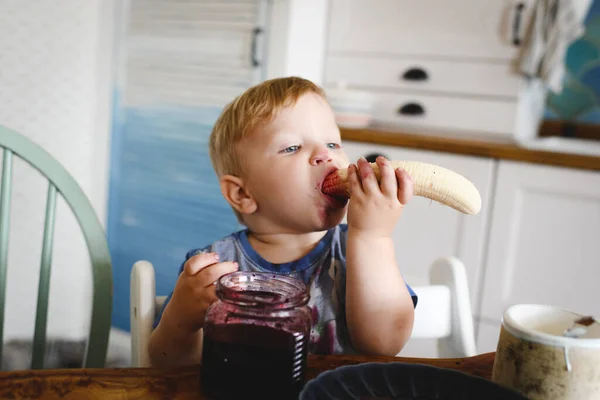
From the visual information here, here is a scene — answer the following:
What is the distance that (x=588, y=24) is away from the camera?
238 cm

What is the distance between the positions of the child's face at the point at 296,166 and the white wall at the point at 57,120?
5.35 feet

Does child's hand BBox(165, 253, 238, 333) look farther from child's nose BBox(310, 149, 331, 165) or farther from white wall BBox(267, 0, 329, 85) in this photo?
white wall BBox(267, 0, 329, 85)

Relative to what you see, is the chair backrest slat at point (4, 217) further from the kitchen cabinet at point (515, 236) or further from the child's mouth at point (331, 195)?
the kitchen cabinet at point (515, 236)

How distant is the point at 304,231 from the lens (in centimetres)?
89

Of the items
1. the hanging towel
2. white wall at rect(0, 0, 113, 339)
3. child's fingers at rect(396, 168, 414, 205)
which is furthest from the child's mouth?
white wall at rect(0, 0, 113, 339)

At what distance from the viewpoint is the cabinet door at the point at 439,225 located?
201 cm

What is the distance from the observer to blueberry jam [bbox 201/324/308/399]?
0.54m

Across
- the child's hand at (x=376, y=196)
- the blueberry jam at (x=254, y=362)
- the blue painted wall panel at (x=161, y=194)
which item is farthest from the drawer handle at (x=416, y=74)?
the blueberry jam at (x=254, y=362)

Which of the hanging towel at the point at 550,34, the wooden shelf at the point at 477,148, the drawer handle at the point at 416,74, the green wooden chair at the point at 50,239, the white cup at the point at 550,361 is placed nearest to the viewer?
the white cup at the point at 550,361

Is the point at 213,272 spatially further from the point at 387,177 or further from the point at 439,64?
the point at 439,64

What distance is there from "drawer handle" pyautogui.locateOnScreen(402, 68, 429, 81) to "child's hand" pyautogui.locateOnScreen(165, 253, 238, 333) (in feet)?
6.18

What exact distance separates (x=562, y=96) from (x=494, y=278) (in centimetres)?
88

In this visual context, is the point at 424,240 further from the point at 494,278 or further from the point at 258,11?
the point at 258,11

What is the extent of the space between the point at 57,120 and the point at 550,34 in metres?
1.78
